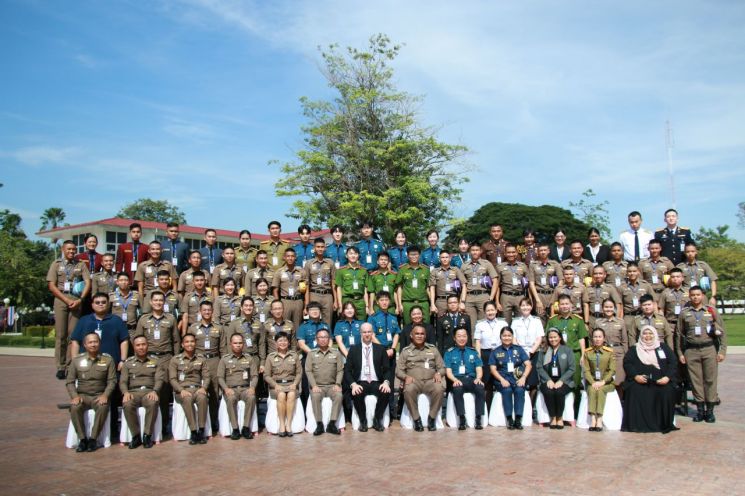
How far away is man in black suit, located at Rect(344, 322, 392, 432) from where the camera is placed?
31.3 feet

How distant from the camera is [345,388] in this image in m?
9.80

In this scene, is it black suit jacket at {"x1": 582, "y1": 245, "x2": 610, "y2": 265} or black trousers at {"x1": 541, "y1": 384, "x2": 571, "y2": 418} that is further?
black suit jacket at {"x1": 582, "y1": 245, "x2": 610, "y2": 265}

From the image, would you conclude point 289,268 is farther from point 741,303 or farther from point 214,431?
point 741,303

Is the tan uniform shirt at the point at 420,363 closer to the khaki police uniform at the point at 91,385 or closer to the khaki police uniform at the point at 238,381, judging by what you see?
the khaki police uniform at the point at 238,381

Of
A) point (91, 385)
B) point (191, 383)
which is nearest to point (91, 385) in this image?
A: point (91, 385)

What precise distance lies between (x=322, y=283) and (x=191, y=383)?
3.02 m

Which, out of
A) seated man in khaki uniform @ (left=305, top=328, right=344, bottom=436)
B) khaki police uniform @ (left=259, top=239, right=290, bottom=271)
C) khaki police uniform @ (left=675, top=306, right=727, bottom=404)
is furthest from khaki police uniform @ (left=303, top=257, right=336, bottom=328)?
khaki police uniform @ (left=675, top=306, right=727, bottom=404)

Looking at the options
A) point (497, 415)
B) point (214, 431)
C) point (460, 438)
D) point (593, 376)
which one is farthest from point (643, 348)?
point (214, 431)

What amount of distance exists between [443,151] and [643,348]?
19284mm

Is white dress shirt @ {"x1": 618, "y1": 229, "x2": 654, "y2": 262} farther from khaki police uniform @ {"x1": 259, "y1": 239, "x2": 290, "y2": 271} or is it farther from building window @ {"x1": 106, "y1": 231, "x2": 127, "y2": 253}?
building window @ {"x1": 106, "y1": 231, "x2": 127, "y2": 253}

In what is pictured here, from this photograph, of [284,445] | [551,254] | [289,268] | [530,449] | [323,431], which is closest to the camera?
[530,449]

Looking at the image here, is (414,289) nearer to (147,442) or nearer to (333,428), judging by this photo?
(333,428)

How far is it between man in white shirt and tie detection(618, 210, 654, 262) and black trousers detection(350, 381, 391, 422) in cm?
542

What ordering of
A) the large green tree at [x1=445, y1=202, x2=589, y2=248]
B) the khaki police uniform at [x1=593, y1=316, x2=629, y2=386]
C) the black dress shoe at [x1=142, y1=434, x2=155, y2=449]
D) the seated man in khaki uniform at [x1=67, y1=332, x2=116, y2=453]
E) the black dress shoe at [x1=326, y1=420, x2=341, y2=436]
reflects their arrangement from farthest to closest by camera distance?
the large green tree at [x1=445, y1=202, x2=589, y2=248]
the khaki police uniform at [x1=593, y1=316, x2=629, y2=386]
the black dress shoe at [x1=326, y1=420, x2=341, y2=436]
the black dress shoe at [x1=142, y1=434, x2=155, y2=449]
the seated man in khaki uniform at [x1=67, y1=332, x2=116, y2=453]
